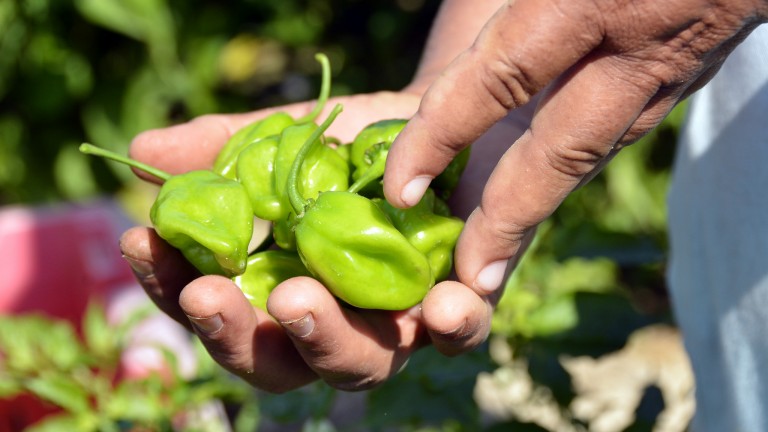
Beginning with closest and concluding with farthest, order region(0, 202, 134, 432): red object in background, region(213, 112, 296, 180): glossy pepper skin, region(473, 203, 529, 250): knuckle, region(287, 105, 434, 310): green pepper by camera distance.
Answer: region(473, 203, 529, 250): knuckle → region(287, 105, 434, 310): green pepper → region(213, 112, 296, 180): glossy pepper skin → region(0, 202, 134, 432): red object in background

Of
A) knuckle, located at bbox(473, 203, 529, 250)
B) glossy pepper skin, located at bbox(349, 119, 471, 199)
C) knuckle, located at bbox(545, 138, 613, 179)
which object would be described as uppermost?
knuckle, located at bbox(545, 138, 613, 179)

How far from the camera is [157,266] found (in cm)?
118

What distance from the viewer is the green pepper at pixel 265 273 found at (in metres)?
1.22

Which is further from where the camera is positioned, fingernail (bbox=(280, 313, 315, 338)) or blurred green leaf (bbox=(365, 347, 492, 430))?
blurred green leaf (bbox=(365, 347, 492, 430))

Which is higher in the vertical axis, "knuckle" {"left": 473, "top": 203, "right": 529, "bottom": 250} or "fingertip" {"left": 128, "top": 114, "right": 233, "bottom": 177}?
"knuckle" {"left": 473, "top": 203, "right": 529, "bottom": 250}

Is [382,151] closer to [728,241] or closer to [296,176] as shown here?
[296,176]

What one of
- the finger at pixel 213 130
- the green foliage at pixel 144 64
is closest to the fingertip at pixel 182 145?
the finger at pixel 213 130

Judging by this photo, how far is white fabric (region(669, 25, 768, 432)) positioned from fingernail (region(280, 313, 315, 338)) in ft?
1.80

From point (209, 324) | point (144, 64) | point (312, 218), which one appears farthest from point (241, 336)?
point (144, 64)

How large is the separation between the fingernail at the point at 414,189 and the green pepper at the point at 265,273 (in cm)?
27

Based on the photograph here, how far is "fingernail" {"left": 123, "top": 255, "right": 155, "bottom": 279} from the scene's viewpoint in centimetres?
117

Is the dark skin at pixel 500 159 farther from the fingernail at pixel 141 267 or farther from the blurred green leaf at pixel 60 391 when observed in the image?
the blurred green leaf at pixel 60 391

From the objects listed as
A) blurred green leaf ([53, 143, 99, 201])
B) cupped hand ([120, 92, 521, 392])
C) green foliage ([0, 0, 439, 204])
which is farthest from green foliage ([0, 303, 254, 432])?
blurred green leaf ([53, 143, 99, 201])

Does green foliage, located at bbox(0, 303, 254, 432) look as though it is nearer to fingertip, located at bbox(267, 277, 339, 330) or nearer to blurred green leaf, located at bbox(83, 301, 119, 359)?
blurred green leaf, located at bbox(83, 301, 119, 359)
